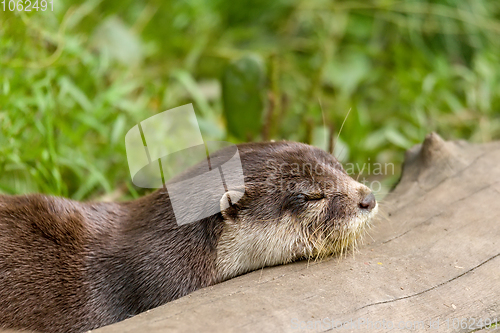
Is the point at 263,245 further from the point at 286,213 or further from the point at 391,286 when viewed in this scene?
the point at 391,286

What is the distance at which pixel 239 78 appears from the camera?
3.59m

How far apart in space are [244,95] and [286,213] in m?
1.73

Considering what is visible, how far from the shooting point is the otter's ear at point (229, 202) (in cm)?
195

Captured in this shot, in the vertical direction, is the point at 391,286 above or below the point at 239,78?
below

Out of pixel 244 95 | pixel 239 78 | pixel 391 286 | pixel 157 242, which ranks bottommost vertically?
pixel 391 286

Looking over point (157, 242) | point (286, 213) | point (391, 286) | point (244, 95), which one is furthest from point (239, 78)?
point (391, 286)

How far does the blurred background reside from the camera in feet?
9.89

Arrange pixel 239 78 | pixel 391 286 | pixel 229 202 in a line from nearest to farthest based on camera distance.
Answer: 1. pixel 391 286
2. pixel 229 202
3. pixel 239 78

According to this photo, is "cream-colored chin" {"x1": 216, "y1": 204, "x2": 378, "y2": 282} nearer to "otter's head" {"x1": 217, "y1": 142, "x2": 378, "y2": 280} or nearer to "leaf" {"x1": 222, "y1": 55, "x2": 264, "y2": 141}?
"otter's head" {"x1": 217, "y1": 142, "x2": 378, "y2": 280}

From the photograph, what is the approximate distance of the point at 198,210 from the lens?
1.99 meters

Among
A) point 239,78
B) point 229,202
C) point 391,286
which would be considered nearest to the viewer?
point 391,286

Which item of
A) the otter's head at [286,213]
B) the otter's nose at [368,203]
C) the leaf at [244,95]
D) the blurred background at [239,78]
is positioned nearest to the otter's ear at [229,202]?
the otter's head at [286,213]

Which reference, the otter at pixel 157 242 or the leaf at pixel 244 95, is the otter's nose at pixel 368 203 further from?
the leaf at pixel 244 95

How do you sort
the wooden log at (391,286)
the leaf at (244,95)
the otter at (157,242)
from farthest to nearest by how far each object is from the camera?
1. the leaf at (244,95)
2. the otter at (157,242)
3. the wooden log at (391,286)
